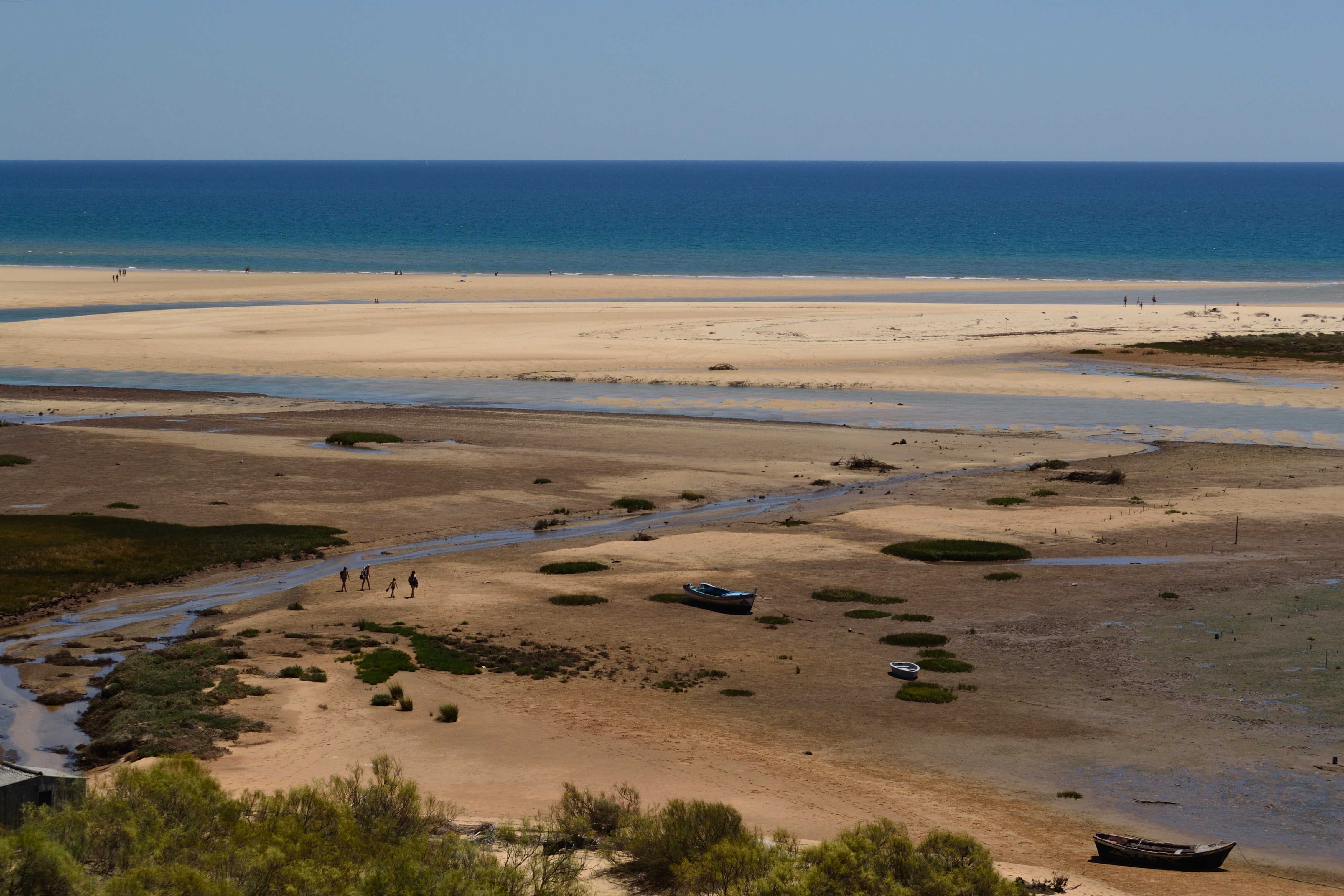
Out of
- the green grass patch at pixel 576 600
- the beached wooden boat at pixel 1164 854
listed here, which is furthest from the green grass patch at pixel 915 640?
the beached wooden boat at pixel 1164 854

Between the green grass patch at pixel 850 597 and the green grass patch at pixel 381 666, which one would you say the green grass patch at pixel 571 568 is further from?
the green grass patch at pixel 381 666

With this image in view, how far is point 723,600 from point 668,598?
2165 millimetres

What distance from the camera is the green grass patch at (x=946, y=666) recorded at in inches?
1231

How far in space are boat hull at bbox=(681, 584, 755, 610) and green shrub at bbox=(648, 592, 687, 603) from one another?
524 mm

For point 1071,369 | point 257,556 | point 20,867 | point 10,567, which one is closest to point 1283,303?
point 1071,369

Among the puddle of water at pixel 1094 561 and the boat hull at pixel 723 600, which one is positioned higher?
the puddle of water at pixel 1094 561

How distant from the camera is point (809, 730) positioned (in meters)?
27.5

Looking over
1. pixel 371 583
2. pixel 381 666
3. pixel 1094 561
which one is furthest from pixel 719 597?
pixel 1094 561

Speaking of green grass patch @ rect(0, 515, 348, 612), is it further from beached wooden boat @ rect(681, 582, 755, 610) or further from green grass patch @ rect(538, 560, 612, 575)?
beached wooden boat @ rect(681, 582, 755, 610)

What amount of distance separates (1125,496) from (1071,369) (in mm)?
30846

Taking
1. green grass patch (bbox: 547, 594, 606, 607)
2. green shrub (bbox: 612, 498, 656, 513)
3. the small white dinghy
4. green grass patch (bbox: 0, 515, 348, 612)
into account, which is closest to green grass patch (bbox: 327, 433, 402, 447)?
green grass patch (bbox: 0, 515, 348, 612)

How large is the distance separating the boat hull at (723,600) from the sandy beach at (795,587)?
0.49 m

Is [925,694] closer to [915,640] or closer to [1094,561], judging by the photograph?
[915,640]

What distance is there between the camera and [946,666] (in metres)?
31.4
